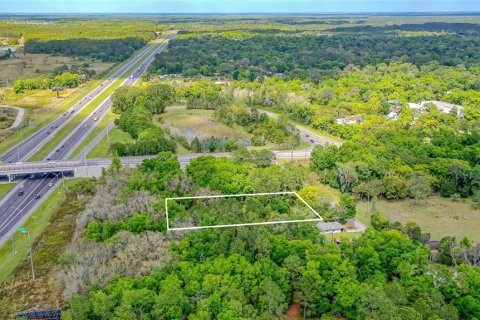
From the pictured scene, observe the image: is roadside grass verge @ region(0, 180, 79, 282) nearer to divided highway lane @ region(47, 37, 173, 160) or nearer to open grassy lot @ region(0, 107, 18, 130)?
divided highway lane @ region(47, 37, 173, 160)

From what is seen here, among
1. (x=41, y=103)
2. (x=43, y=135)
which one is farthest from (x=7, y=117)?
(x=43, y=135)

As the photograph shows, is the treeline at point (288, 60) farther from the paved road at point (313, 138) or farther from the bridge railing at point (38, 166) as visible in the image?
the bridge railing at point (38, 166)

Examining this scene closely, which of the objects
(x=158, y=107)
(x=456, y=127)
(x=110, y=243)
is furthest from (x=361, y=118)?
(x=110, y=243)

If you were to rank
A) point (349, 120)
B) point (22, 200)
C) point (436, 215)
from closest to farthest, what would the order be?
point (436, 215)
point (22, 200)
point (349, 120)

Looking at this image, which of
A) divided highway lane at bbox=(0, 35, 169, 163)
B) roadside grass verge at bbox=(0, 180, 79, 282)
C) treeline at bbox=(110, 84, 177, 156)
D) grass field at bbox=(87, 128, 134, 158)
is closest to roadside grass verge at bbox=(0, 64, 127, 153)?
divided highway lane at bbox=(0, 35, 169, 163)

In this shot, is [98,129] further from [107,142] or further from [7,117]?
[7,117]

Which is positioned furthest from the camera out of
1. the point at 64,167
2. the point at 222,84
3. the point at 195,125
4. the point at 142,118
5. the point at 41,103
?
the point at 222,84
